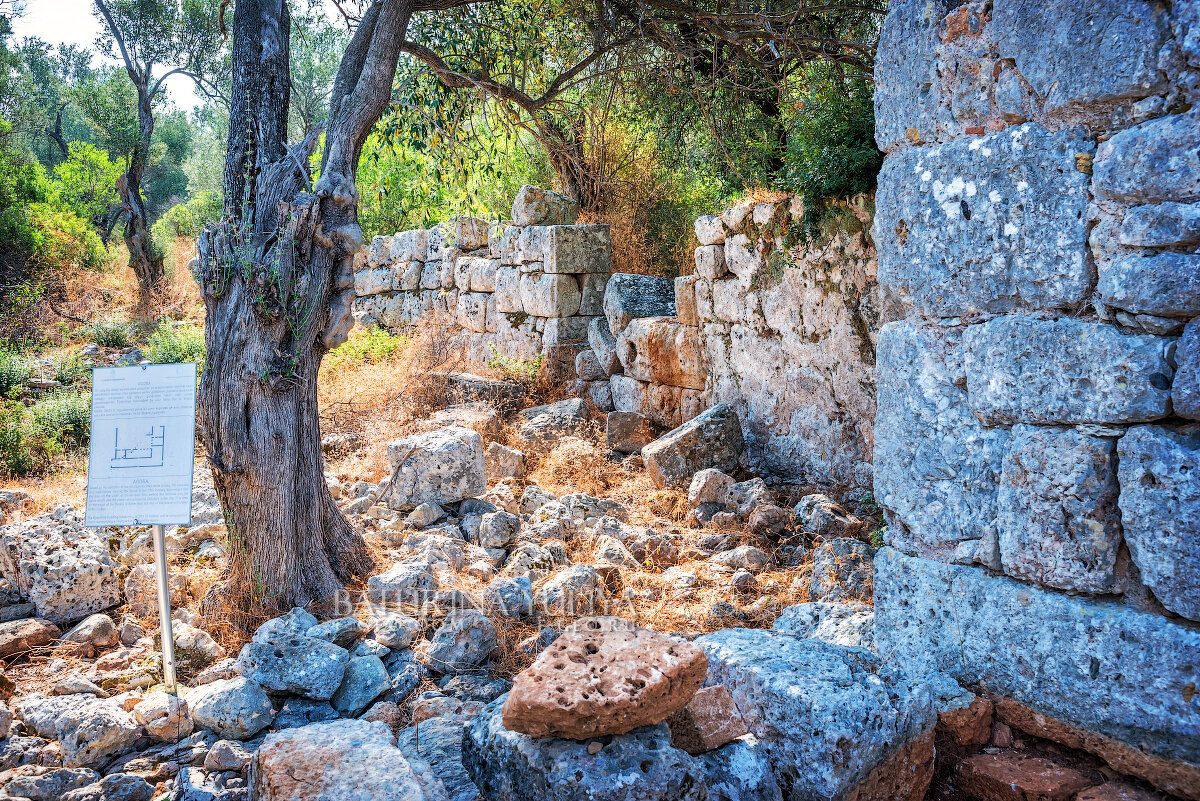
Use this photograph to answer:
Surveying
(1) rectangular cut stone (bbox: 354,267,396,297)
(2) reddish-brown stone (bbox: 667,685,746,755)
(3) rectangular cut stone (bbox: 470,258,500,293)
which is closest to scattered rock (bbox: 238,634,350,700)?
(2) reddish-brown stone (bbox: 667,685,746,755)

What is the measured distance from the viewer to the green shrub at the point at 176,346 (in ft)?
32.7

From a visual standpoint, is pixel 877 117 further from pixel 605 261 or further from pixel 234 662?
pixel 605 261

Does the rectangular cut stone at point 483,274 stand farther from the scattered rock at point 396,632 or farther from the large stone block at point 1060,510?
the large stone block at point 1060,510

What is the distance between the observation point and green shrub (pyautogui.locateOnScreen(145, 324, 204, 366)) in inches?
392

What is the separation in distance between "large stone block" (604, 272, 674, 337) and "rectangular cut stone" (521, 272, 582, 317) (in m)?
0.84

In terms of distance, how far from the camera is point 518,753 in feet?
7.49

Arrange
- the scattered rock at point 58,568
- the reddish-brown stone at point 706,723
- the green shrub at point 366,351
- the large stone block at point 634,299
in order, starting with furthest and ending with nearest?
the green shrub at point 366,351 < the large stone block at point 634,299 < the scattered rock at point 58,568 < the reddish-brown stone at point 706,723

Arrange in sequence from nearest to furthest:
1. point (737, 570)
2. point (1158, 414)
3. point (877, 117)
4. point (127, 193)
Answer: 1. point (1158, 414)
2. point (877, 117)
3. point (737, 570)
4. point (127, 193)

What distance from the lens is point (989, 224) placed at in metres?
2.52

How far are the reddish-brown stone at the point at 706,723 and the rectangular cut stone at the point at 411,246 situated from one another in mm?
10604

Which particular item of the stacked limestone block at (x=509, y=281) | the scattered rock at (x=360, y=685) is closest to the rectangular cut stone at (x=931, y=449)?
the scattered rock at (x=360, y=685)

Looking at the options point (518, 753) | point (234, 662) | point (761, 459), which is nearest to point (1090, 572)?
point (518, 753)

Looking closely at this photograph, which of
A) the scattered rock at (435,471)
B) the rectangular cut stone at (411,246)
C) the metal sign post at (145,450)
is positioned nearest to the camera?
the metal sign post at (145,450)

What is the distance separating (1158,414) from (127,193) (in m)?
16.9
